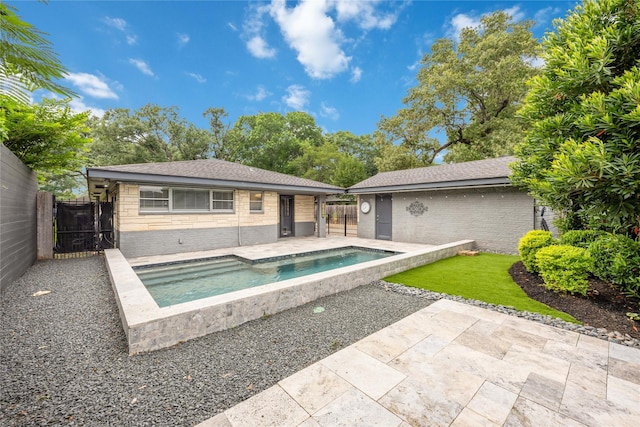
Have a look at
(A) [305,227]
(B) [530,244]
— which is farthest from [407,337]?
(A) [305,227]

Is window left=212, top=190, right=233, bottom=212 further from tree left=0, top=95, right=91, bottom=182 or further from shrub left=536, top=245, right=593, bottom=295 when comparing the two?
shrub left=536, top=245, right=593, bottom=295

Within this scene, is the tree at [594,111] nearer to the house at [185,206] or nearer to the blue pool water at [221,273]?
the blue pool water at [221,273]

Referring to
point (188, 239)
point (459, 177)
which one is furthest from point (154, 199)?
point (459, 177)

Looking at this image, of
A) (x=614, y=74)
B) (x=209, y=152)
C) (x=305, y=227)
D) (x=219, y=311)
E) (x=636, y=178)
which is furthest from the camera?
(x=209, y=152)

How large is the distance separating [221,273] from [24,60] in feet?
20.6

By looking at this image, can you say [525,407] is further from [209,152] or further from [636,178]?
[209,152]

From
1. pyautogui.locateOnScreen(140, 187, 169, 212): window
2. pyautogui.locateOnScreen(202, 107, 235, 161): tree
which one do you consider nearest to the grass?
pyautogui.locateOnScreen(140, 187, 169, 212): window

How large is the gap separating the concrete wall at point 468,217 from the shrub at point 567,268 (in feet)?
15.9

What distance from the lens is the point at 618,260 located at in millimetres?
3936

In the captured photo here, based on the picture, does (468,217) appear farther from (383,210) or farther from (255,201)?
(255,201)

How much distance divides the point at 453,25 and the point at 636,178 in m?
23.2

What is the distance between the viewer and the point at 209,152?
28.7 metres

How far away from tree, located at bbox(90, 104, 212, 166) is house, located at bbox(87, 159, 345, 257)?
16.0 meters

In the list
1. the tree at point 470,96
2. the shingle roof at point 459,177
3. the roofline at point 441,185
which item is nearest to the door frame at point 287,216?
the roofline at point 441,185
